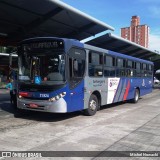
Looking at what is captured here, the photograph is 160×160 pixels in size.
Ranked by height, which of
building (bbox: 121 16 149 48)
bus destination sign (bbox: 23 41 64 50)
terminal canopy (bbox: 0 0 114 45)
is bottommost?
bus destination sign (bbox: 23 41 64 50)

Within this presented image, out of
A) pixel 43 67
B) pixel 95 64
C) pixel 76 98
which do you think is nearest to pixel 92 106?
pixel 76 98

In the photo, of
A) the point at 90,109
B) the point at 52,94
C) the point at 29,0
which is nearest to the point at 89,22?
the point at 29,0

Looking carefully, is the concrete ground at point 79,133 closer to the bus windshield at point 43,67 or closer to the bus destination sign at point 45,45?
the bus windshield at point 43,67

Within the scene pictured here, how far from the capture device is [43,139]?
7.40 m

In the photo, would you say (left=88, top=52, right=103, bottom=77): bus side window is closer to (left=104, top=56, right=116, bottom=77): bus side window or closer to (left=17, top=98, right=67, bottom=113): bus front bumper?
(left=104, top=56, right=116, bottom=77): bus side window

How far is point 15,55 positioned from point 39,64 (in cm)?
124

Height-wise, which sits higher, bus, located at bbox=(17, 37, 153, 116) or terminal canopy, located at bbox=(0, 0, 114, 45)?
terminal canopy, located at bbox=(0, 0, 114, 45)

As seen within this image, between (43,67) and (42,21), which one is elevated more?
(42,21)

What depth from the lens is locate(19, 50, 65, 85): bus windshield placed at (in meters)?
9.66

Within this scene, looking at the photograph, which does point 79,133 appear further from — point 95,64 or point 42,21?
Answer: point 42,21

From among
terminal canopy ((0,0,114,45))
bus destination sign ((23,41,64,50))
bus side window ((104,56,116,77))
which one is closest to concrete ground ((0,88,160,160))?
bus side window ((104,56,116,77))

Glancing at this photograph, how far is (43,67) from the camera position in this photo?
9.95 metres

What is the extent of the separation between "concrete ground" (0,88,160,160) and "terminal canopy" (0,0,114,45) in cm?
510

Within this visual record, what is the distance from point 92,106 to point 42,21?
18.8ft
